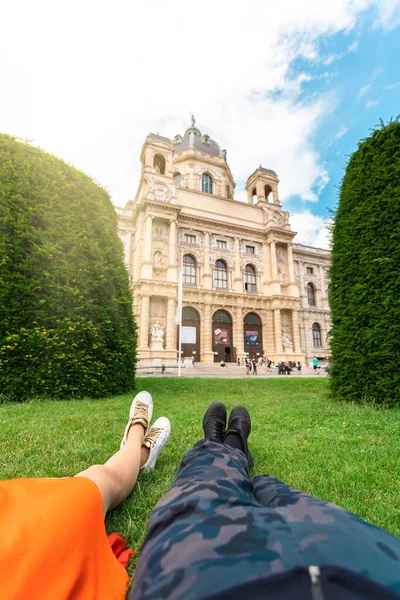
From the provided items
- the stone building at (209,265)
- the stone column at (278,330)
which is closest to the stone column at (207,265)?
the stone building at (209,265)

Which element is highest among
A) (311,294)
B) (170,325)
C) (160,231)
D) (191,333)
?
(160,231)

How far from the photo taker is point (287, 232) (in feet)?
90.2

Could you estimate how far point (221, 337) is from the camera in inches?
925

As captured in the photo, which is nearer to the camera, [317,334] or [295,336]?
[295,336]

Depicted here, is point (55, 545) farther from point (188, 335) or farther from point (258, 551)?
point (188, 335)

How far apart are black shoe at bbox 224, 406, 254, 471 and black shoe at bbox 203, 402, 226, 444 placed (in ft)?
0.25

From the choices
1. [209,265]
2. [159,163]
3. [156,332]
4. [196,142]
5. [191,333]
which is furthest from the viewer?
[196,142]

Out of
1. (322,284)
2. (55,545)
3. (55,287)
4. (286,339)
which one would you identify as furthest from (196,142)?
(55,545)

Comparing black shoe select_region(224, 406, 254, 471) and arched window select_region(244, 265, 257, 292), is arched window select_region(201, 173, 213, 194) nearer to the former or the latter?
arched window select_region(244, 265, 257, 292)

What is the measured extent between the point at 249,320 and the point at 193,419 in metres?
22.0

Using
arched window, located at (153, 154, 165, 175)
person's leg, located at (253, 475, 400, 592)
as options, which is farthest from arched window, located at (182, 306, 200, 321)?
person's leg, located at (253, 475, 400, 592)

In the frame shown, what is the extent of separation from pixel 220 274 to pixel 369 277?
21.3 meters

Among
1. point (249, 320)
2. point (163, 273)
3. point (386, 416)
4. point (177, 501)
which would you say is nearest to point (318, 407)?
point (386, 416)

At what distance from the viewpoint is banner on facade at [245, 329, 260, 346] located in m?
24.6
